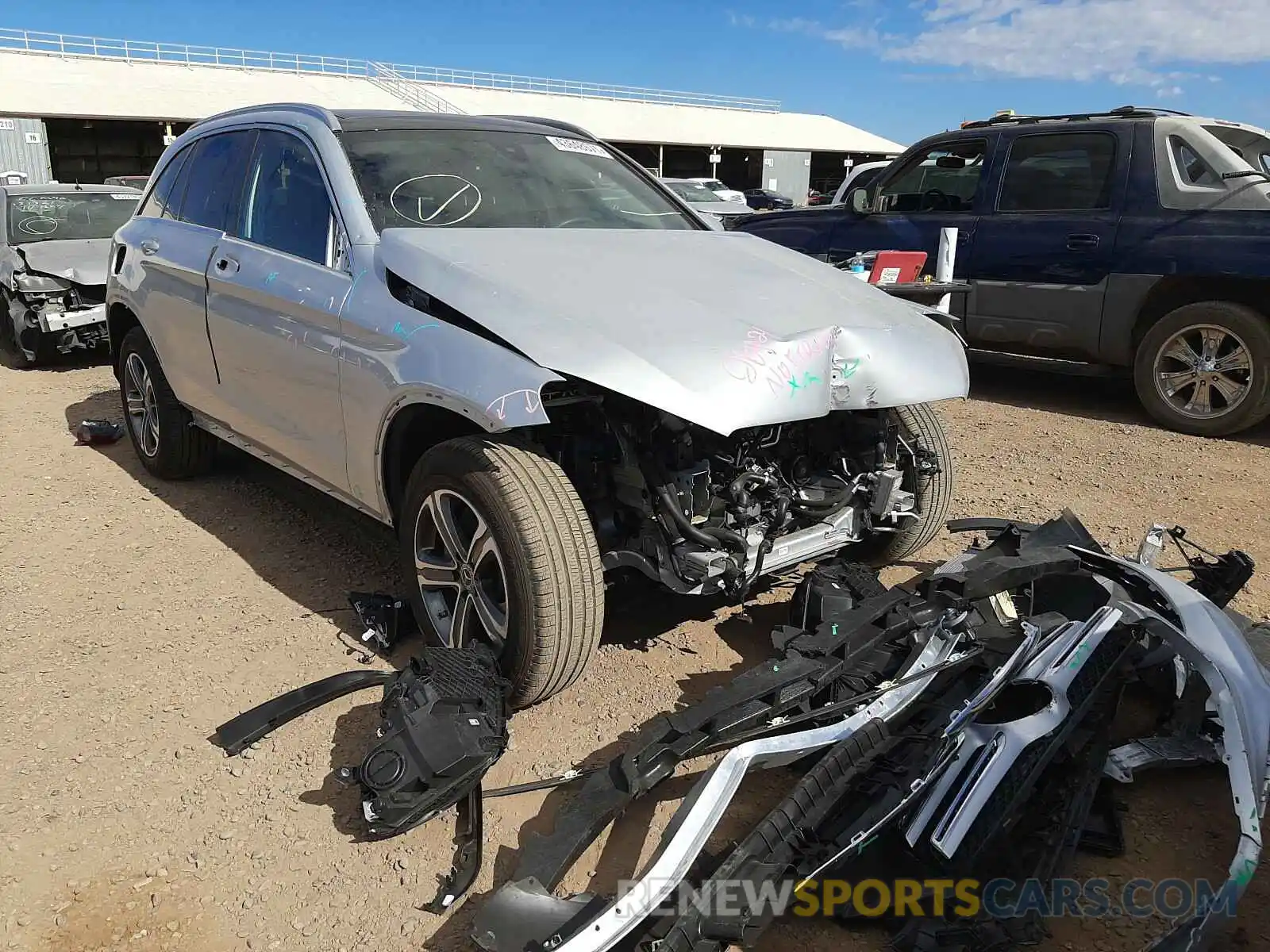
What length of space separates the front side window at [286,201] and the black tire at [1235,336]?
17.1 ft

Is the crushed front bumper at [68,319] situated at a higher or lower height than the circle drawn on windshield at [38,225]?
lower

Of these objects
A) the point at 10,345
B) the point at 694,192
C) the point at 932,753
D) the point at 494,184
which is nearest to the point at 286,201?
the point at 494,184

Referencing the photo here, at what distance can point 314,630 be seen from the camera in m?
3.50

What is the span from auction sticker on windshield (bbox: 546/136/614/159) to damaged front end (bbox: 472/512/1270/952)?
2.36m

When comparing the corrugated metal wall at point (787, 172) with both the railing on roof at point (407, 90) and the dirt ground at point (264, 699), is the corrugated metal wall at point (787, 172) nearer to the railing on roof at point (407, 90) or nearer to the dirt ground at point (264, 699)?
the railing on roof at point (407, 90)

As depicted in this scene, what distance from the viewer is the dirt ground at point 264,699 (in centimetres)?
223

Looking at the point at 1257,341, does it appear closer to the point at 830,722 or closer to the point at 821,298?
the point at 821,298

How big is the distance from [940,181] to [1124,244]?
1594 millimetres

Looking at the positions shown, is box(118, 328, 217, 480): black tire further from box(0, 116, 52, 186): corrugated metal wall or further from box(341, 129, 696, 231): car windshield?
box(0, 116, 52, 186): corrugated metal wall

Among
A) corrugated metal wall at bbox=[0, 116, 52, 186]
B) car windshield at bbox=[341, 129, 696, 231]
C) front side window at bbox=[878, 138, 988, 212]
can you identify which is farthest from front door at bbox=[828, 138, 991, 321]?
corrugated metal wall at bbox=[0, 116, 52, 186]

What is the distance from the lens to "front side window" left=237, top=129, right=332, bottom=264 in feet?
11.1

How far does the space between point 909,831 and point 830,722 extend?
405 millimetres

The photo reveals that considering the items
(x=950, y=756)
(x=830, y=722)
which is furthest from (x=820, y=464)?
(x=950, y=756)

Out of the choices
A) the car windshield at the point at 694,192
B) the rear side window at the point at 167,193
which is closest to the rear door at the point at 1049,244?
the rear side window at the point at 167,193
